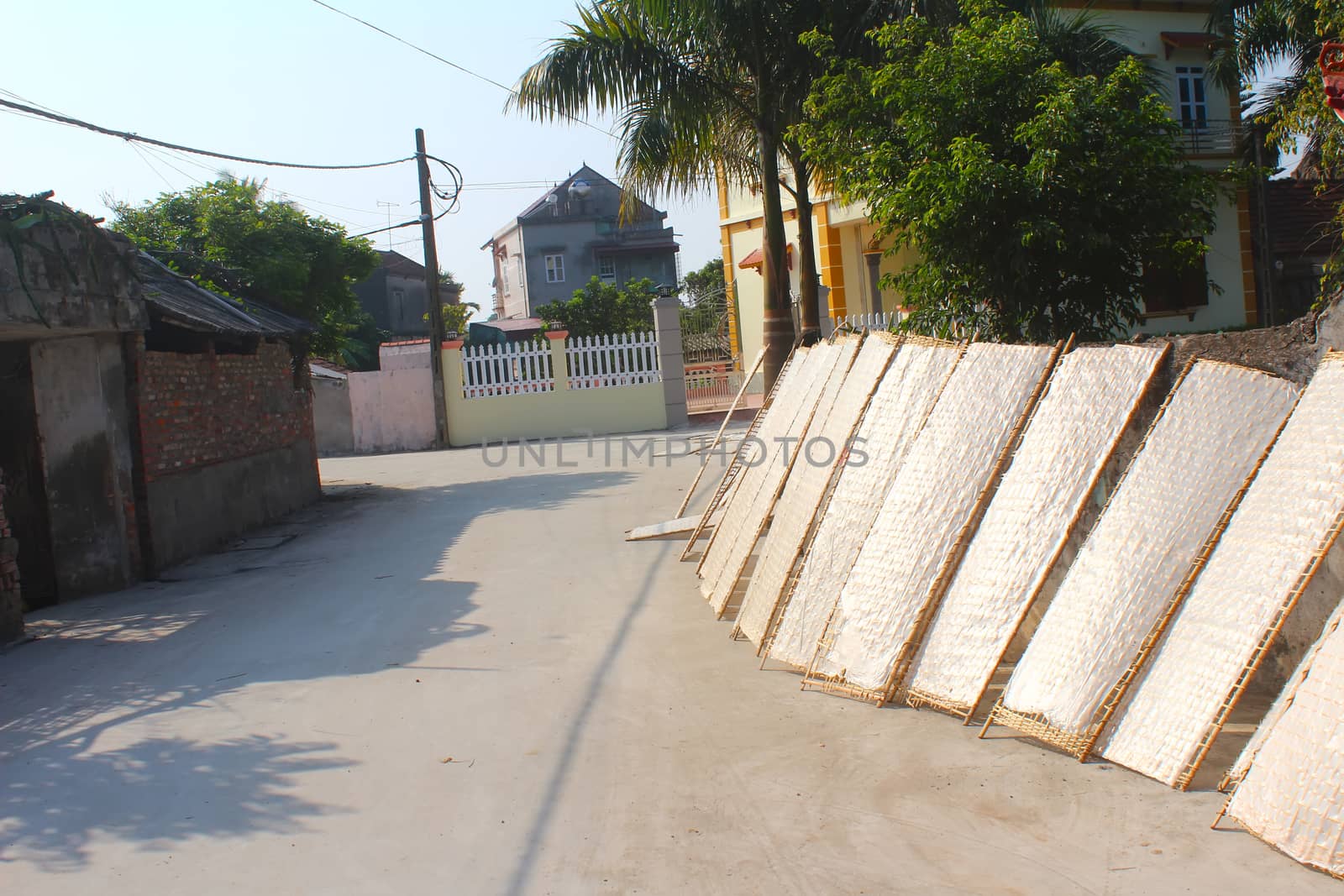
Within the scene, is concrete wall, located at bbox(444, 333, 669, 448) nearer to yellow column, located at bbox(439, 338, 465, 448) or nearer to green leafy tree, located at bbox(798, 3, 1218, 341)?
yellow column, located at bbox(439, 338, 465, 448)

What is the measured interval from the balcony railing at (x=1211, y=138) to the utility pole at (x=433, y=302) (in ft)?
49.9

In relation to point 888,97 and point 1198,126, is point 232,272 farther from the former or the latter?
point 1198,126

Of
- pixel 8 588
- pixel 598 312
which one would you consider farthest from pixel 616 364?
pixel 8 588

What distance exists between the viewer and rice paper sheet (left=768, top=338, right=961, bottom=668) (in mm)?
5359

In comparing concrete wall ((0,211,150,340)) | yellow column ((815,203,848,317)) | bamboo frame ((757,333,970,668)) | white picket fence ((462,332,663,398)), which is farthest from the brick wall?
yellow column ((815,203,848,317))

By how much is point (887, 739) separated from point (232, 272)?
38.6 ft

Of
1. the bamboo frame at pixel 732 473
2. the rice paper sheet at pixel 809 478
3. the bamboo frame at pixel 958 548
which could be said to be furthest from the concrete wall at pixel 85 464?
the bamboo frame at pixel 958 548

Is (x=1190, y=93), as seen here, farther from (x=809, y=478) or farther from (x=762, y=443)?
(x=809, y=478)

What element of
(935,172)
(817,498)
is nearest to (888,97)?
(935,172)

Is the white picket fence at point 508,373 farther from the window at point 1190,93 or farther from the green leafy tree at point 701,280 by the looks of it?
the green leafy tree at point 701,280

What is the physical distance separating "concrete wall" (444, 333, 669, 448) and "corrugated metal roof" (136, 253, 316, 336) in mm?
6698

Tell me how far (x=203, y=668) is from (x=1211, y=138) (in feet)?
72.6

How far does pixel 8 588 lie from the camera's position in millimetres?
6824

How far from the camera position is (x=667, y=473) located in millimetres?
13578
